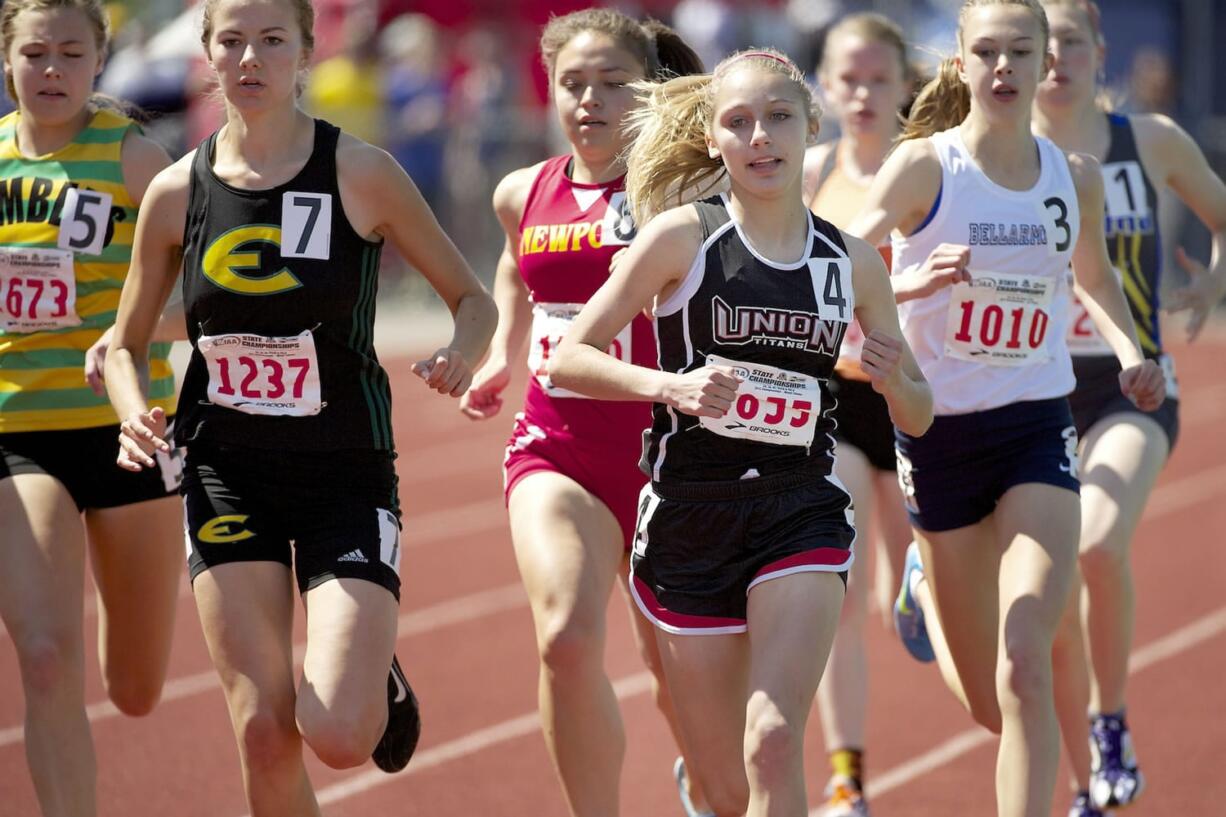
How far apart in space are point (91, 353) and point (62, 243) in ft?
1.24

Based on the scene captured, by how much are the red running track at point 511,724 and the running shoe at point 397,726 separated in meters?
1.40

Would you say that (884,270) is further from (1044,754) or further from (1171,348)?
(1171,348)

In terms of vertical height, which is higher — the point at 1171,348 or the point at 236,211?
the point at 236,211

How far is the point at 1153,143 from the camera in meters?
5.66

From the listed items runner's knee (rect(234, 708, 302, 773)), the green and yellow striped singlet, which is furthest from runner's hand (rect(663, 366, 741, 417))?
the green and yellow striped singlet

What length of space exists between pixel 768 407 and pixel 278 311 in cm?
111

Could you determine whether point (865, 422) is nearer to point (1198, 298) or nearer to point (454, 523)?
point (1198, 298)

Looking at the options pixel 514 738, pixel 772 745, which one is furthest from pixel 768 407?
pixel 514 738

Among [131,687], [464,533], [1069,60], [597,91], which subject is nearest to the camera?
[597,91]

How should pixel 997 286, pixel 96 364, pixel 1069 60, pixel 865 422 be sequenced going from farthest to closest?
pixel 865 422
pixel 1069 60
pixel 997 286
pixel 96 364

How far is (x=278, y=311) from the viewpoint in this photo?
402cm

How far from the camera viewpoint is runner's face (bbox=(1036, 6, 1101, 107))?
5.39 metres

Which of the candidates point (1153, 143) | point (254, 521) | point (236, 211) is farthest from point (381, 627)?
point (1153, 143)

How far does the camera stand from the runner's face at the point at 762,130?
3934 millimetres
